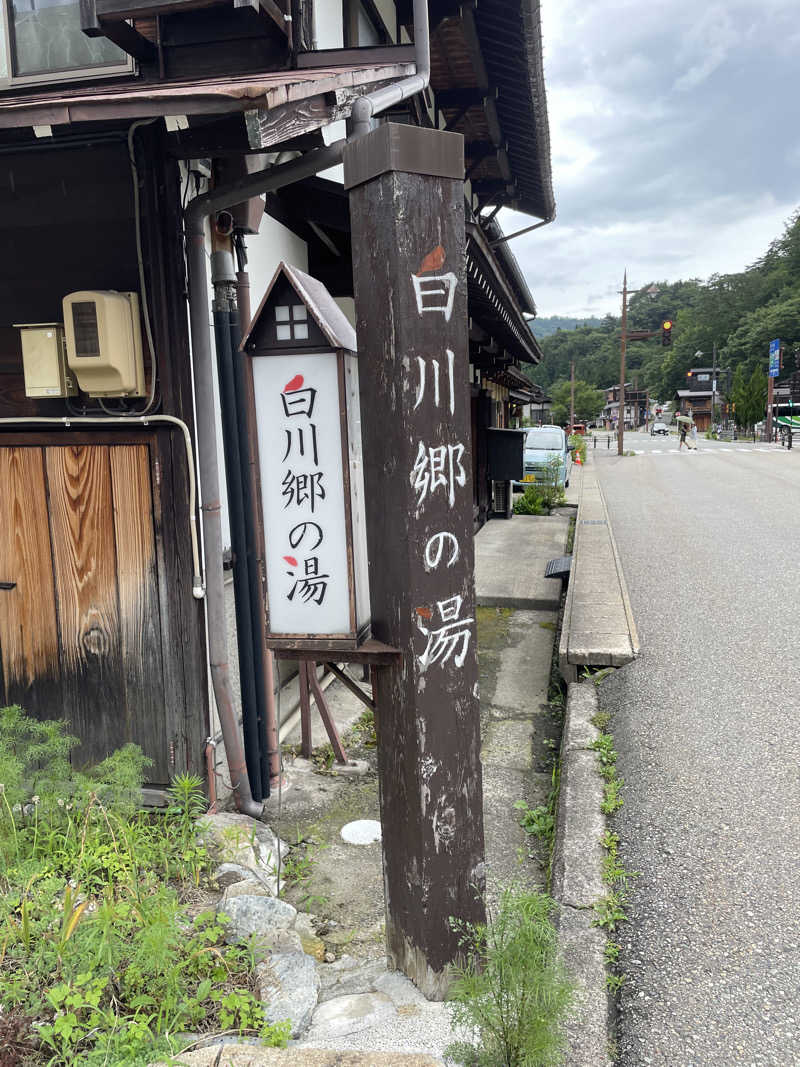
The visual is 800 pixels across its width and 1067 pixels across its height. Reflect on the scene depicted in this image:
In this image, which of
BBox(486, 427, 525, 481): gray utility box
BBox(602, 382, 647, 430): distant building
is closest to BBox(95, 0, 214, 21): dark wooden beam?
BBox(486, 427, 525, 481): gray utility box

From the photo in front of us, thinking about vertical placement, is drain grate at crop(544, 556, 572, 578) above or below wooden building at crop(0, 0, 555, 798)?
below

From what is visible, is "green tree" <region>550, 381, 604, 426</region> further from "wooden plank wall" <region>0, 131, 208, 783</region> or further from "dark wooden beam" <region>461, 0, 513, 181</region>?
"wooden plank wall" <region>0, 131, 208, 783</region>

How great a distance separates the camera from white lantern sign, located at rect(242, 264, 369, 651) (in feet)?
8.68

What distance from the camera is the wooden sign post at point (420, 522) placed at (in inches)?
93.8

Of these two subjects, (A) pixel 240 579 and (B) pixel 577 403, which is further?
(B) pixel 577 403

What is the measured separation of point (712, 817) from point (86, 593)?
137 inches

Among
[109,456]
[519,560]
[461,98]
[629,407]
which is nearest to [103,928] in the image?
[109,456]

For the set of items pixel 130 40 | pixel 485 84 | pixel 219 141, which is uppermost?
pixel 485 84

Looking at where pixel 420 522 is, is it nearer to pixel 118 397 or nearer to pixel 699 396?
pixel 118 397

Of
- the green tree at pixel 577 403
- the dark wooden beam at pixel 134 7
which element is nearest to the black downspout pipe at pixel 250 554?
the dark wooden beam at pixel 134 7

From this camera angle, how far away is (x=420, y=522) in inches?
97.1

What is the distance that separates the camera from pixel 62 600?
13.4ft

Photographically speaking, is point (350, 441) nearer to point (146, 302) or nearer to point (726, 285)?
point (146, 302)

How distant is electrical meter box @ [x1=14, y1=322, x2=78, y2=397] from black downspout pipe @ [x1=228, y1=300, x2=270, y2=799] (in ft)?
2.73
